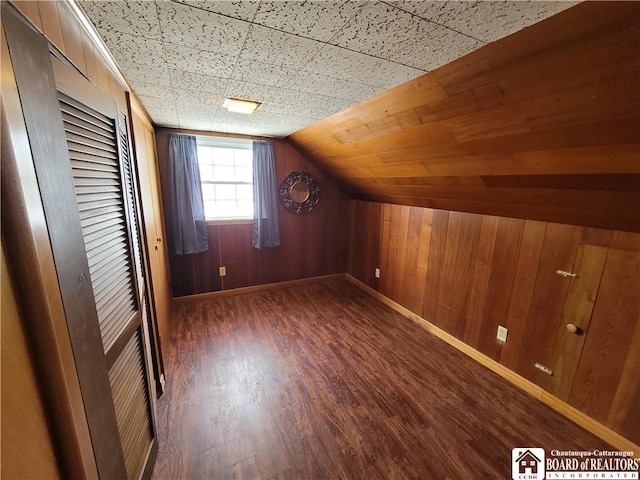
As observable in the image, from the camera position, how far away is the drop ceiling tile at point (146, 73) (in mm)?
1333

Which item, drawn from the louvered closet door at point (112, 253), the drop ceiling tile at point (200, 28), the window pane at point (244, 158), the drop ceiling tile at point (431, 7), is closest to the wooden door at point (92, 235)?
the louvered closet door at point (112, 253)

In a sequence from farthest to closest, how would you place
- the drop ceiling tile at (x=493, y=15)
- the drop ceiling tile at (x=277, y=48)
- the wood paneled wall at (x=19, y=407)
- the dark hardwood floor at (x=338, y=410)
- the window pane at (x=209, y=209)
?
the window pane at (x=209, y=209) < the dark hardwood floor at (x=338, y=410) < the drop ceiling tile at (x=277, y=48) < the drop ceiling tile at (x=493, y=15) < the wood paneled wall at (x=19, y=407)

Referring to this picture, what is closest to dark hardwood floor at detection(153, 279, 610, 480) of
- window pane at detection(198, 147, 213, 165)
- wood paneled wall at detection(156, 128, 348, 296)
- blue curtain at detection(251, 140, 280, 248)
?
wood paneled wall at detection(156, 128, 348, 296)

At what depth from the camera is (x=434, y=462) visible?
1374 millimetres

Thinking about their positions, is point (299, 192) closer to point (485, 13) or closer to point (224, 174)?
point (224, 174)

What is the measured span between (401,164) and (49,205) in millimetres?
2222

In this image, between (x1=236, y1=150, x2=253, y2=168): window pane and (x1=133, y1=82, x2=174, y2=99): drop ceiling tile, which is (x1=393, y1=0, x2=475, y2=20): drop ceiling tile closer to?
(x1=133, y1=82, x2=174, y2=99): drop ceiling tile

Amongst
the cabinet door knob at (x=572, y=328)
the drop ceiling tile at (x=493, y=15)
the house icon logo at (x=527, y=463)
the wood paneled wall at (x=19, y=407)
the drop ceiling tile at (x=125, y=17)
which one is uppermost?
the drop ceiling tile at (x=125, y=17)

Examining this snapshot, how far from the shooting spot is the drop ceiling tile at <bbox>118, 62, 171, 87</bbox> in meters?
1.33

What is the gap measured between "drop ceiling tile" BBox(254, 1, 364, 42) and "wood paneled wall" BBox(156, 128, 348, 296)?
240 centimetres

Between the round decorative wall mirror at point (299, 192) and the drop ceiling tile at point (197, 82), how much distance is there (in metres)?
1.83

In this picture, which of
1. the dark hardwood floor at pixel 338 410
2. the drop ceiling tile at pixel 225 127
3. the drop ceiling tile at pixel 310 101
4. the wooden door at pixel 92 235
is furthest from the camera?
the drop ceiling tile at pixel 225 127

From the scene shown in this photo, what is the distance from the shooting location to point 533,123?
48.7 inches

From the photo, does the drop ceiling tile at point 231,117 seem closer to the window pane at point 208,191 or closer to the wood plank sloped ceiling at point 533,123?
the wood plank sloped ceiling at point 533,123
